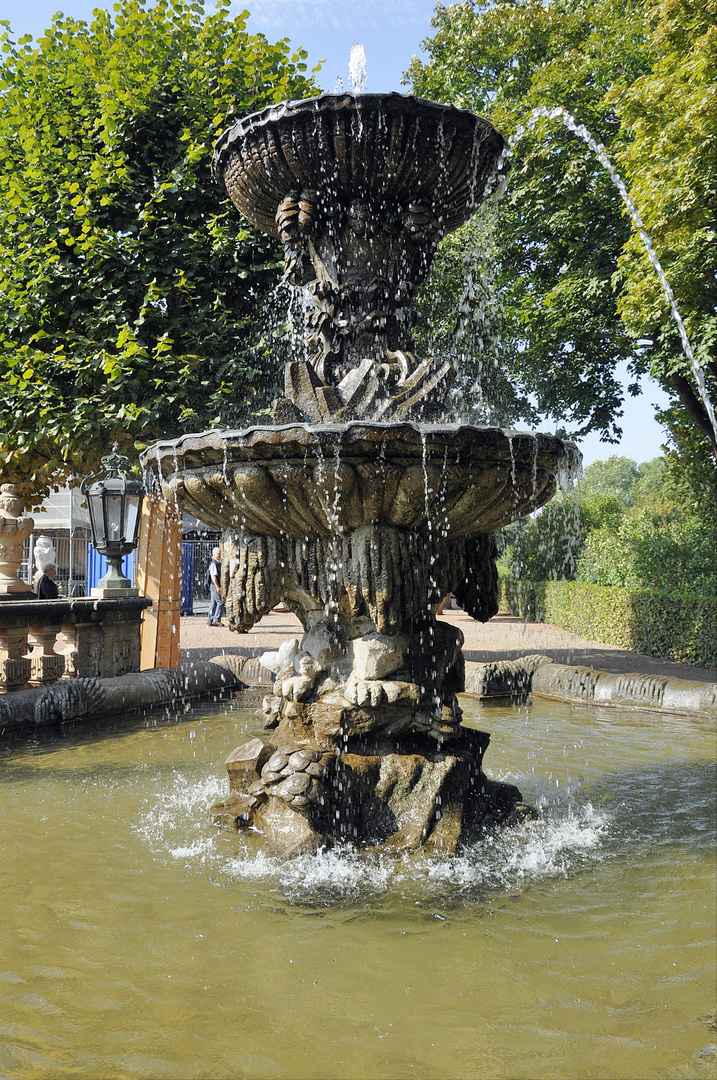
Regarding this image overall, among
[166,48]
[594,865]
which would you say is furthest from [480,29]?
[594,865]

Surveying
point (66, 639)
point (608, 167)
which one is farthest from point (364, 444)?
point (608, 167)

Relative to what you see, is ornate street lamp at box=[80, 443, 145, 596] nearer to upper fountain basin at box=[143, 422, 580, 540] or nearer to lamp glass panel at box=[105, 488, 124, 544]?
lamp glass panel at box=[105, 488, 124, 544]

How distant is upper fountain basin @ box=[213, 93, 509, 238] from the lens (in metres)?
4.20

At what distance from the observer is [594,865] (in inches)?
137

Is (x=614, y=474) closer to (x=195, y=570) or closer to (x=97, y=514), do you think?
(x=195, y=570)

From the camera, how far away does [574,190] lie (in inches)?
495

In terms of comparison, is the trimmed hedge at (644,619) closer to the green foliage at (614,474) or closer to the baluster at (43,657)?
the baluster at (43,657)

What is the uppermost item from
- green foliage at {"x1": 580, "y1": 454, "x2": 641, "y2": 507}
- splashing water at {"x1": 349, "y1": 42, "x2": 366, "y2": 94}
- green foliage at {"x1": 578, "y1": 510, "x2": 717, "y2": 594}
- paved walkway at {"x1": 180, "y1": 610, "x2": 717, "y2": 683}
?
green foliage at {"x1": 580, "y1": 454, "x2": 641, "y2": 507}

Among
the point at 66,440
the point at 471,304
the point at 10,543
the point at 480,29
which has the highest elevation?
the point at 480,29

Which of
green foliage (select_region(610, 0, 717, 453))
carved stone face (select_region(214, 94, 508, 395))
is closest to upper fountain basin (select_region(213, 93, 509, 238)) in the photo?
carved stone face (select_region(214, 94, 508, 395))

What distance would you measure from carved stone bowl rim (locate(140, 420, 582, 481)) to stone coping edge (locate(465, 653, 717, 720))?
433 cm

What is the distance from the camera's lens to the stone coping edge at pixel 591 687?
703 centimetres

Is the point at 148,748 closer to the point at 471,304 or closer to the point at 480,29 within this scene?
the point at 471,304

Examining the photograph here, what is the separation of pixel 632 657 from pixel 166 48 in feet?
36.8
